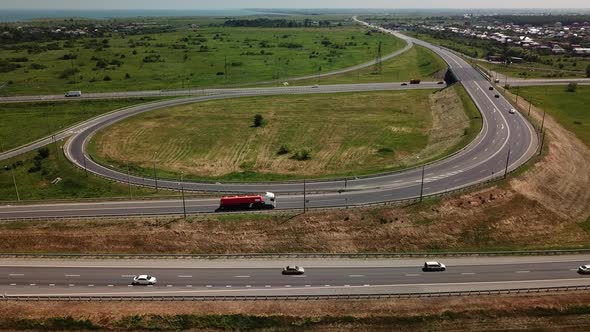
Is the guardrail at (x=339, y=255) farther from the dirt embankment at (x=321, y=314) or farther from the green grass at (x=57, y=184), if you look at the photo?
the green grass at (x=57, y=184)

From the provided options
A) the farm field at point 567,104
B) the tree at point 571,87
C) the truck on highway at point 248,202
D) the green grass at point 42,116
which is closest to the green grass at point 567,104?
the farm field at point 567,104

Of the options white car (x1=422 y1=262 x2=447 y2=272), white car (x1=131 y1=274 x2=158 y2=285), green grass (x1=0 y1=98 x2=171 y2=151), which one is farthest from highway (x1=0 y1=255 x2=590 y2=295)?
green grass (x1=0 y1=98 x2=171 y2=151)

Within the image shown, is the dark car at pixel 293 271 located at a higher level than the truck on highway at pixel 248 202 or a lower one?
lower

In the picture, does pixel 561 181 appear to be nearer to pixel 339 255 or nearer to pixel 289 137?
pixel 339 255

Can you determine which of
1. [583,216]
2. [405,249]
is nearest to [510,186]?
[583,216]

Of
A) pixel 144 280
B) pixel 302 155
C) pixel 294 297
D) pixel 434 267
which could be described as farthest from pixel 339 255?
pixel 302 155

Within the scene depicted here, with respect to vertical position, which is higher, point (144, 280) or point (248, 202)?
point (248, 202)

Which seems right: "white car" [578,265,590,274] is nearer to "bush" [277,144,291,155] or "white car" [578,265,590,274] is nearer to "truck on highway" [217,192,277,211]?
"truck on highway" [217,192,277,211]
